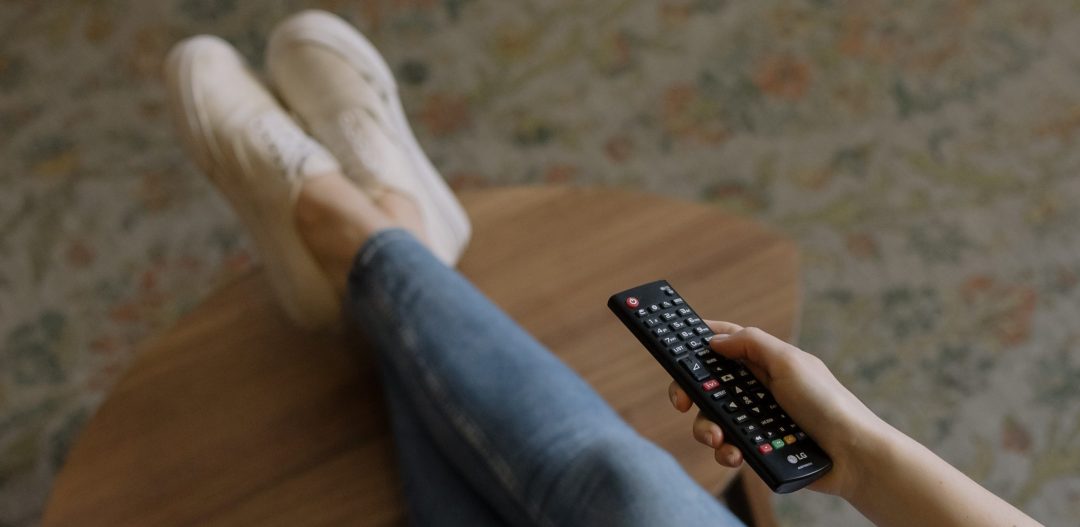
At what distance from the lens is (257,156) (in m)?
0.87

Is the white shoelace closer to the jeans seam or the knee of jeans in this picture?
the jeans seam

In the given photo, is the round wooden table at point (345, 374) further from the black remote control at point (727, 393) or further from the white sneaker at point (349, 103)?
the black remote control at point (727, 393)

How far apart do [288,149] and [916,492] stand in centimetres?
58

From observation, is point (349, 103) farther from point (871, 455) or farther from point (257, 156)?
point (871, 455)

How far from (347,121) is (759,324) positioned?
40cm

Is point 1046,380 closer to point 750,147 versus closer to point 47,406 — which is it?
point 750,147

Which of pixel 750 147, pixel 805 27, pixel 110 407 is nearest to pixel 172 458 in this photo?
pixel 110 407

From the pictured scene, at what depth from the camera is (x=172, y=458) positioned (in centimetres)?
77

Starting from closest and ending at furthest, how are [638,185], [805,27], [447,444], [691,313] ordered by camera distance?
[691,313], [447,444], [638,185], [805,27]

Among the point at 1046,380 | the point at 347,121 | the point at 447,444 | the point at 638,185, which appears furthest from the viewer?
the point at 638,185

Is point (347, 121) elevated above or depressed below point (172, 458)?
above

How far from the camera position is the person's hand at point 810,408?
0.49 metres

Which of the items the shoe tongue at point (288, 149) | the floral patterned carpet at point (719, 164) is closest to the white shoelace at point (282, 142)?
the shoe tongue at point (288, 149)

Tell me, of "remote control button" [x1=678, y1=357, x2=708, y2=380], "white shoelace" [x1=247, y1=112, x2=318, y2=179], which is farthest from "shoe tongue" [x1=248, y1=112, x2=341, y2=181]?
"remote control button" [x1=678, y1=357, x2=708, y2=380]
